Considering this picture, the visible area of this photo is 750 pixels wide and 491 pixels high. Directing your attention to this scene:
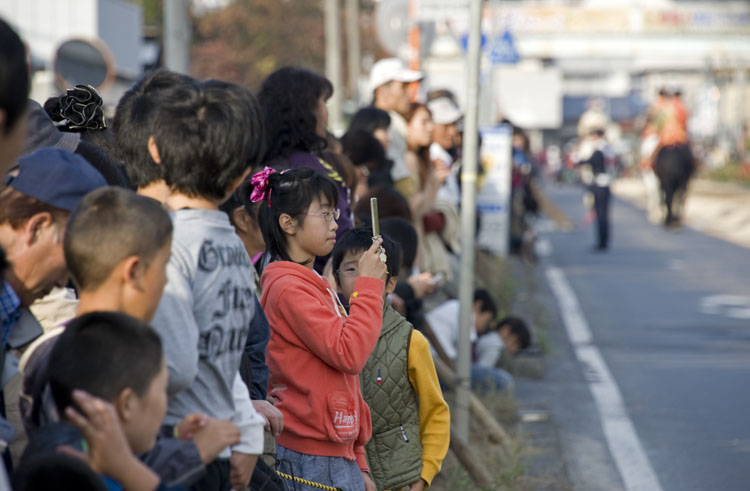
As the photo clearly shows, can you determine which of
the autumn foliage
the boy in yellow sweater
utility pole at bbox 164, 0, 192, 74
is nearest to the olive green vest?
the boy in yellow sweater

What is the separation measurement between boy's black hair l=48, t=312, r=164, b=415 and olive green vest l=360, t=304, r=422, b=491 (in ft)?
5.91

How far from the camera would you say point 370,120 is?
720 cm

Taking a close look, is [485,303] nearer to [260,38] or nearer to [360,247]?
[360,247]

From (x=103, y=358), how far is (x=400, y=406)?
1956 mm

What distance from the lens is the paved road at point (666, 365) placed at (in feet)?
22.7

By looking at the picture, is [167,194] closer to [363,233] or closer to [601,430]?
[363,233]

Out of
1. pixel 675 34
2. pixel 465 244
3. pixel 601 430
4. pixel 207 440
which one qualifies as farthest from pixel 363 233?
pixel 675 34

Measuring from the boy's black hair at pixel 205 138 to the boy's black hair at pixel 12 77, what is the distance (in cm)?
A: 75

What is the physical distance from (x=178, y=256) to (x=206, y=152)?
0.26 meters

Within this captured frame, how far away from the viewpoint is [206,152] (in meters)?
2.90

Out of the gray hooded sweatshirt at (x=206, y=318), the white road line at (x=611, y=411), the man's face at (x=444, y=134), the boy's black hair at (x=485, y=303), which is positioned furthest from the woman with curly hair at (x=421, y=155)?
the gray hooded sweatshirt at (x=206, y=318)

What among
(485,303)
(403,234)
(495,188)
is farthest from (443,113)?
(495,188)

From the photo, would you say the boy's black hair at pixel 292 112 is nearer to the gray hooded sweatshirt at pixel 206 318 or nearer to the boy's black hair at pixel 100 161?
the boy's black hair at pixel 100 161

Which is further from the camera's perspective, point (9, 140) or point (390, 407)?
point (390, 407)
